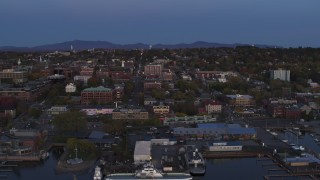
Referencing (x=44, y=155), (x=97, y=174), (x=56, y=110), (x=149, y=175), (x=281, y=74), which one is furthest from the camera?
(x=281, y=74)

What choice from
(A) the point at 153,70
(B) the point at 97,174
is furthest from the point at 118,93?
(B) the point at 97,174

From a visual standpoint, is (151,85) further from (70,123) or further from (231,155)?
(231,155)

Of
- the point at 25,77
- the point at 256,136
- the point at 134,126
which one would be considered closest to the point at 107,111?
the point at 134,126

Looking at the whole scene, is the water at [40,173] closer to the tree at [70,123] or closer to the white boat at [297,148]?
the tree at [70,123]

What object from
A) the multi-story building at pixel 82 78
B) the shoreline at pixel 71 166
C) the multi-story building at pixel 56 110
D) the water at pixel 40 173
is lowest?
the water at pixel 40 173

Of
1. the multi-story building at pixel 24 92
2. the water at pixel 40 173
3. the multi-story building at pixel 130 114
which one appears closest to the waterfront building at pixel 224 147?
the water at pixel 40 173

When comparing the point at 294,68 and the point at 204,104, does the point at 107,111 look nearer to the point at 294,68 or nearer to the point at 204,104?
the point at 204,104
